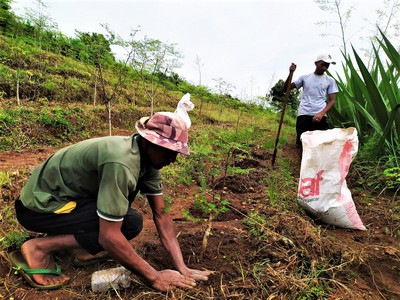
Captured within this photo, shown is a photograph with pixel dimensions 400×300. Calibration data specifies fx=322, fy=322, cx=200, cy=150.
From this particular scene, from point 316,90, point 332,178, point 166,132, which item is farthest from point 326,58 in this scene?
point 166,132

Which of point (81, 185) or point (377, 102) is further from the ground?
point (377, 102)

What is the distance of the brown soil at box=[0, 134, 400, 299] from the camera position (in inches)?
63.9

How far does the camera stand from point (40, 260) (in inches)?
68.8

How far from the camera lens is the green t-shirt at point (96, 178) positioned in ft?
4.78

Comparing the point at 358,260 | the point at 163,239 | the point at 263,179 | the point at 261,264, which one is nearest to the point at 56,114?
the point at 263,179

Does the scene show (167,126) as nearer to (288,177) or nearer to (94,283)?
(94,283)

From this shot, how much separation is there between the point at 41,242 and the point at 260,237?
127 centimetres

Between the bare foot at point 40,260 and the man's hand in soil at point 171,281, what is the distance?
540 millimetres

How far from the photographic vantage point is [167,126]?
5.09ft

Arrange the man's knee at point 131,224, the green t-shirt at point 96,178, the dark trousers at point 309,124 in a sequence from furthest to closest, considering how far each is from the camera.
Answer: the dark trousers at point 309,124 < the man's knee at point 131,224 < the green t-shirt at point 96,178

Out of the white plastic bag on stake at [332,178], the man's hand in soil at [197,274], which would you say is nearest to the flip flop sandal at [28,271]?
the man's hand in soil at [197,274]

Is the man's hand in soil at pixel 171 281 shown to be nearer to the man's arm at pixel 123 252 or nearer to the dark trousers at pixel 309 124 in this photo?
the man's arm at pixel 123 252

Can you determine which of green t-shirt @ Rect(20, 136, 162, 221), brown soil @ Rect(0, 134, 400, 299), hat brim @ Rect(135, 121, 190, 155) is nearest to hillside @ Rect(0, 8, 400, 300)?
brown soil @ Rect(0, 134, 400, 299)

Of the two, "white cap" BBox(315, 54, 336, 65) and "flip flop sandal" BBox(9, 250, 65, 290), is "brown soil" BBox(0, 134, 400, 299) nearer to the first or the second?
"flip flop sandal" BBox(9, 250, 65, 290)
